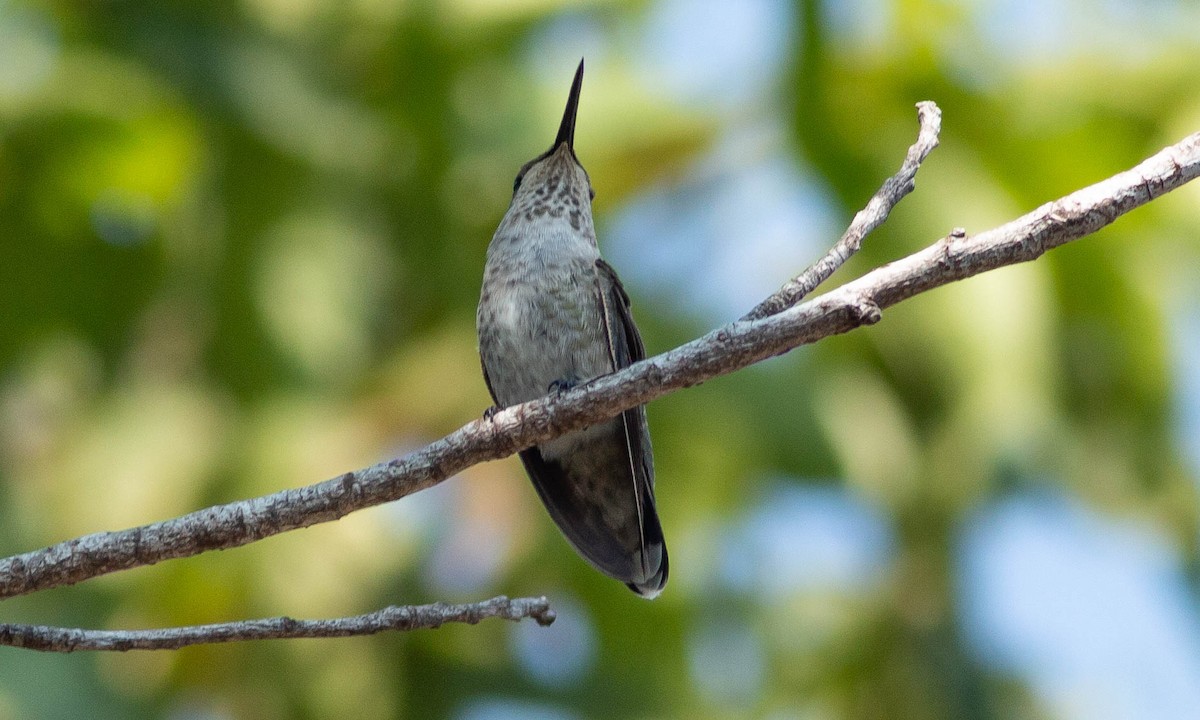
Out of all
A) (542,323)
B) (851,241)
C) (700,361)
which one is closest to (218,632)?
(700,361)

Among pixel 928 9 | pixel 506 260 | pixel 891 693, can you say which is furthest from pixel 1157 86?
pixel 506 260

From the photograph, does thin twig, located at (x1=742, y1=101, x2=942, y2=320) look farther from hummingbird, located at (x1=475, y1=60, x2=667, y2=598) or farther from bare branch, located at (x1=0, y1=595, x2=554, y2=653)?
hummingbird, located at (x1=475, y1=60, x2=667, y2=598)

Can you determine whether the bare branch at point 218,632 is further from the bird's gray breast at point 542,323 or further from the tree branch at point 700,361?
the bird's gray breast at point 542,323

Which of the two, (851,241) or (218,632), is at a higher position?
(851,241)

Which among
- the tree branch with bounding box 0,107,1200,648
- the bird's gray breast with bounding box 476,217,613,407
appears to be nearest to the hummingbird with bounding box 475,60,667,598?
the bird's gray breast with bounding box 476,217,613,407

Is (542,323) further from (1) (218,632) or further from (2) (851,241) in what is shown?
(1) (218,632)

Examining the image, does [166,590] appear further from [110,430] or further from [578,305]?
[578,305]
